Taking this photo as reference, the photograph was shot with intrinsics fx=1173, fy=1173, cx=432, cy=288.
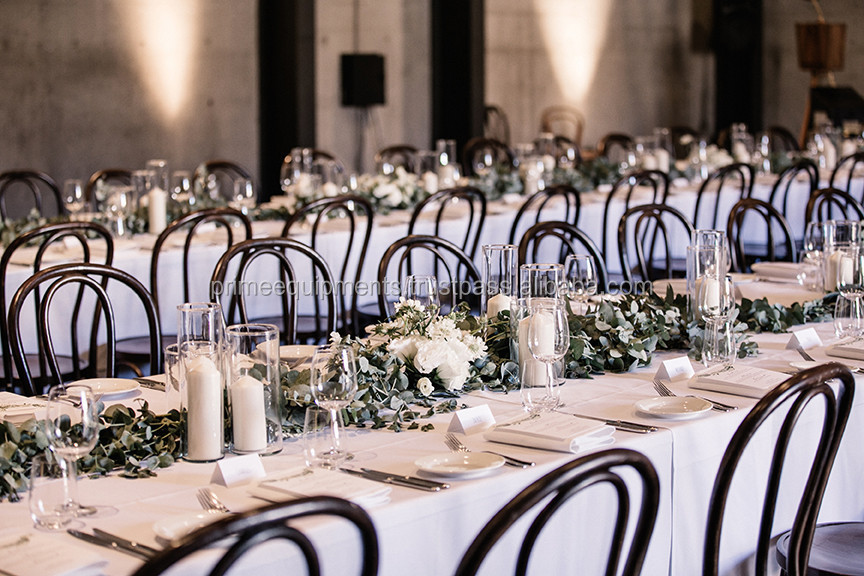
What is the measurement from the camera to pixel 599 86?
12875mm

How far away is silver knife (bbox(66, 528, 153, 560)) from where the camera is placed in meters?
1.80

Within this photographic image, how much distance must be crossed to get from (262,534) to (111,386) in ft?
4.74

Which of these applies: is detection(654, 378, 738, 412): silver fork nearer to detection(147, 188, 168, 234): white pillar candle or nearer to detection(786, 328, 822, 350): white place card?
detection(786, 328, 822, 350): white place card

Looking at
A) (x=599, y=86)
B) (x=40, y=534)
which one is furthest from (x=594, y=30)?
(x=40, y=534)

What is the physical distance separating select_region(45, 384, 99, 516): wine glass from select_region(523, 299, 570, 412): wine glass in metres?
0.96

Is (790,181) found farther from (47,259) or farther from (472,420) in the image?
(472,420)

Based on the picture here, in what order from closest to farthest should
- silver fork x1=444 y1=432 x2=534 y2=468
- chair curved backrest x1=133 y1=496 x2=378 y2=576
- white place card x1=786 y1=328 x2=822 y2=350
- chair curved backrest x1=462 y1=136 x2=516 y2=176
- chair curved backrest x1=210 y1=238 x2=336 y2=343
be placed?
1. chair curved backrest x1=133 y1=496 x2=378 y2=576
2. silver fork x1=444 y1=432 x2=534 y2=468
3. white place card x1=786 y1=328 x2=822 y2=350
4. chair curved backrest x1=210 y1=238 x2=336 y2=343
5. chair curved backrest x1=462 y1=136 x2=516 y2=176

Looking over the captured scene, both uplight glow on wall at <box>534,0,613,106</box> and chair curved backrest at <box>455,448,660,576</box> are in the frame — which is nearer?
chair curved backrest at <box>455,448,660,576</box>

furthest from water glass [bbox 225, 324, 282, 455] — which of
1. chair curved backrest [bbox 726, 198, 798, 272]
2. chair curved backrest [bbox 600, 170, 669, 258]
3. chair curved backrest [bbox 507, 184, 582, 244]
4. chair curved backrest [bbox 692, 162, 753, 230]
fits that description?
chair curved backrest [bbox 692, 162, 753, 230]

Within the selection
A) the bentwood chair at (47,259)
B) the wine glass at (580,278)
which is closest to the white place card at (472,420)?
the wine glass at (580,278)

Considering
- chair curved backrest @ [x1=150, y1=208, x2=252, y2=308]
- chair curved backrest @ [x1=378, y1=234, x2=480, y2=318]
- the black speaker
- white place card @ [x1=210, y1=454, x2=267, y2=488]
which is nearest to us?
white place card @ [x1=210, y1=454, x2=267, y2=488]

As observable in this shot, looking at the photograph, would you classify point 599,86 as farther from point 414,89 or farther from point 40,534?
point 40,534

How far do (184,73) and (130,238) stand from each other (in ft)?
13.2

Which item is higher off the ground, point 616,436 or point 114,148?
point 114,148
